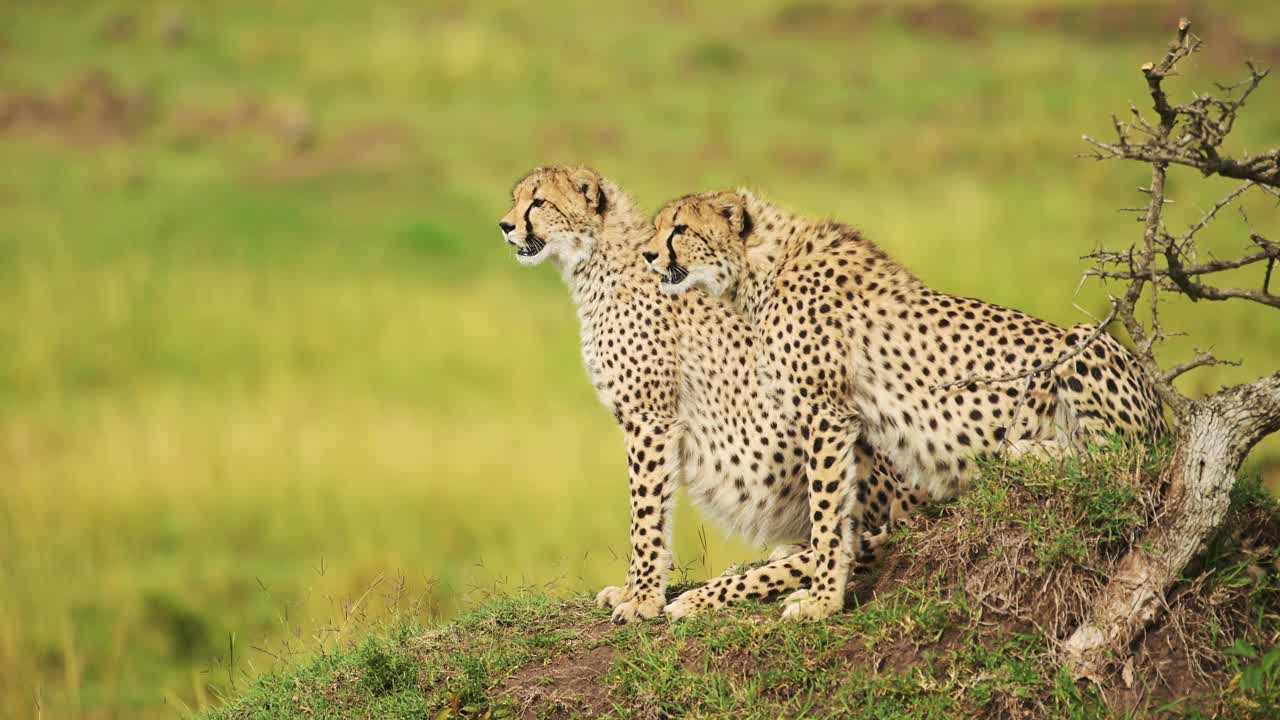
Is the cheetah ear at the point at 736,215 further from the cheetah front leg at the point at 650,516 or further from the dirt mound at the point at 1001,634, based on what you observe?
the dirt mound at the point at 1001,634

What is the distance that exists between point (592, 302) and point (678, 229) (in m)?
0.47

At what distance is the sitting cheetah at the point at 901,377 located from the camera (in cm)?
437

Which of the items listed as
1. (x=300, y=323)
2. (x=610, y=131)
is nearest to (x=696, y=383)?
(x=300, y=323)

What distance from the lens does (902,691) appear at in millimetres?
4215

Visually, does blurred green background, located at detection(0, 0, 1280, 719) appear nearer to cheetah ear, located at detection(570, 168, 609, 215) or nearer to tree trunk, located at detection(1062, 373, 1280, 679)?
cheetah ear, located at detection(570, 168, 609, 215)

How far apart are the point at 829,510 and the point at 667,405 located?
26.8 inches

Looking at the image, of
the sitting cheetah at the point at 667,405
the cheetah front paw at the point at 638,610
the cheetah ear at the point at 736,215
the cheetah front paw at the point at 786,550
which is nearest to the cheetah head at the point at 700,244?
the cheetah ear at the point at 736,215

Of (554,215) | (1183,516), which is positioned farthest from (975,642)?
(554,215)

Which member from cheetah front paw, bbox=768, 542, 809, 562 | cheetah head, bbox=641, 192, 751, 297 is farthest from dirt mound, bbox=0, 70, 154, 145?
cheetah front paw, bbox=768, 542, 809, 562

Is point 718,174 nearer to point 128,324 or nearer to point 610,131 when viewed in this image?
point 610,131

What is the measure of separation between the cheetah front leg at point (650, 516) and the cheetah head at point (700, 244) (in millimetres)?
457

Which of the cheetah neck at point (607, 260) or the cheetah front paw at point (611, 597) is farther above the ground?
the cheetah neck at point (607, 260)

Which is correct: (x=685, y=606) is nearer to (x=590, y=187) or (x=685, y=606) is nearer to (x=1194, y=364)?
(x=590, y=187)

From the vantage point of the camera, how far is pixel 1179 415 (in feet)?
13.5
